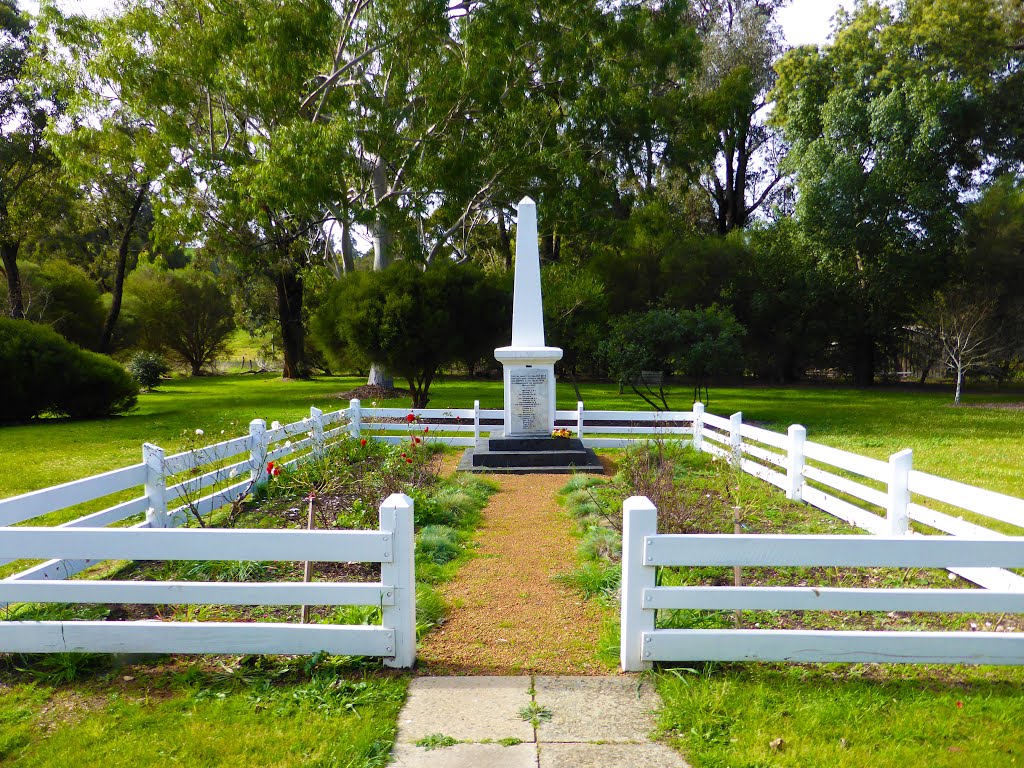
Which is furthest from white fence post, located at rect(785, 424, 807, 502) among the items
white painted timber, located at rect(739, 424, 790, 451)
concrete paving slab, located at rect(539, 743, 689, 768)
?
concrete paving slab, located at rect(539, 743, 689, 768)

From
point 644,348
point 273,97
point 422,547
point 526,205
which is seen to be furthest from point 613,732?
point 273,97

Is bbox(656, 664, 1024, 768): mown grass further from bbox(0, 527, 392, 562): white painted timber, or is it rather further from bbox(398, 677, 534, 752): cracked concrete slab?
bbox(0, 527, 392, 562): white painted timber

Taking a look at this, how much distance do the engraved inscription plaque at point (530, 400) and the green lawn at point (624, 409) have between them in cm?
428

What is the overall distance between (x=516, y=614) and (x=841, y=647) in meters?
1.98

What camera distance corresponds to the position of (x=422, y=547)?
5.85 m

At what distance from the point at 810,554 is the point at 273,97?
1736cm

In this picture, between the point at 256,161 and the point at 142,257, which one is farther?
the point at 142,257

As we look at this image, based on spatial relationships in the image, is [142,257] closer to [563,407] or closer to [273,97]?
[273,97]

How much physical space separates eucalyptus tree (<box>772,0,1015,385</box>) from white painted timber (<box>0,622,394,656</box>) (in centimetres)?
2604

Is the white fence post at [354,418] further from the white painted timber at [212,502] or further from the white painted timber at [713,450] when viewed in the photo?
the white painted timber at [713,450]

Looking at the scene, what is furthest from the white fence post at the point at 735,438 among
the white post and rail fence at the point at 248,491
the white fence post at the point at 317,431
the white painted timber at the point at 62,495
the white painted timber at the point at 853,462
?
the white painted timber at the point at 62,495

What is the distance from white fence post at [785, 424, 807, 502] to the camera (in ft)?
24.8

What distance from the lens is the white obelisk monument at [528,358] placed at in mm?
11094

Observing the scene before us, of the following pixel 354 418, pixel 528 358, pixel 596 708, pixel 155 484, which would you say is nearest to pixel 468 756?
pixel 596 708
